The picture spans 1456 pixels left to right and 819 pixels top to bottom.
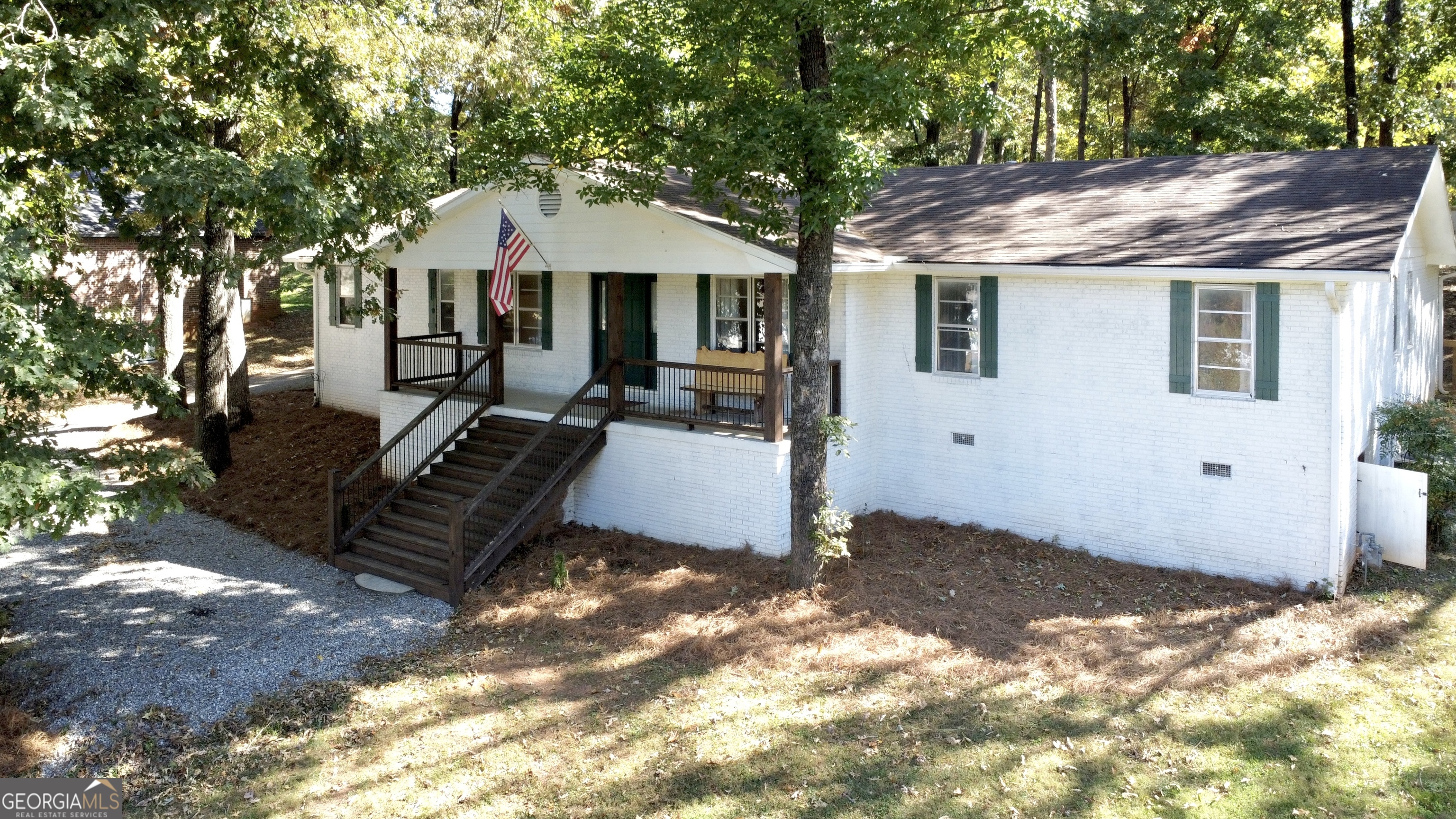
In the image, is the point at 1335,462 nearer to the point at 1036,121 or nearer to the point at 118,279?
the point at 1036,121

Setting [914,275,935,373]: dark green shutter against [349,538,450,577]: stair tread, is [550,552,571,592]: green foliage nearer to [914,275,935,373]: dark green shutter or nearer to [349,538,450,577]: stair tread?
[349,538,450,577]: stair tread

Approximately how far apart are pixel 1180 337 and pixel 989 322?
2.30m

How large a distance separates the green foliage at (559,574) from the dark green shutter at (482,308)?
5.54 m

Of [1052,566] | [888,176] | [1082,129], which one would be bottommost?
[1052,566]

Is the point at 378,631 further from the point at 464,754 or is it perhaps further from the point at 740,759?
the point at 740,759

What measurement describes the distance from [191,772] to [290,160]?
5477 mm

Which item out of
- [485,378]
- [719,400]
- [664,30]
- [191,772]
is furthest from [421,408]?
[191,772]

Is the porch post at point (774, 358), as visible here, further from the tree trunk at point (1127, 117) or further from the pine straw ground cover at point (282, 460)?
the tree trunk at point (1127, 117)

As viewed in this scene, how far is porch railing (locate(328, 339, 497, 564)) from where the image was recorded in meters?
14.0

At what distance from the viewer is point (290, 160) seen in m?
10.2

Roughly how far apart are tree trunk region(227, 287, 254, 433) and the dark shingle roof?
11921 mm

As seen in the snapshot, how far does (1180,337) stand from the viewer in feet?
39.8

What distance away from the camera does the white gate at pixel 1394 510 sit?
12.1m

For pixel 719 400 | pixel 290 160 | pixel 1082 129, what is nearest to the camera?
pixel 290 160
